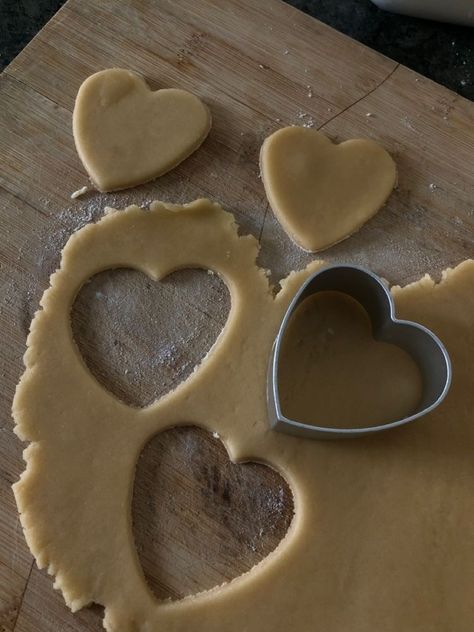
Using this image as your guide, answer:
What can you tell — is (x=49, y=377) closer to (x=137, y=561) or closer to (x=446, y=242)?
(x=137, y=561)

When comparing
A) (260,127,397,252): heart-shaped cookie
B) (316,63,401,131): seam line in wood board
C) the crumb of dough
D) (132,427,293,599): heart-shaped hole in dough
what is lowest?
(132,427,293,599): heart-shaped hole in dough

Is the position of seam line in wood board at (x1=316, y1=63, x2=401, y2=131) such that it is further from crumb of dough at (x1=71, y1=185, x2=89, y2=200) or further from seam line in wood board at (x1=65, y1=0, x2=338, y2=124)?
crumb of dough at (x1=71, y1=185, x2=89, y2=200)

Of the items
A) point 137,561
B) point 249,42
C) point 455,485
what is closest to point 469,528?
point 455,485

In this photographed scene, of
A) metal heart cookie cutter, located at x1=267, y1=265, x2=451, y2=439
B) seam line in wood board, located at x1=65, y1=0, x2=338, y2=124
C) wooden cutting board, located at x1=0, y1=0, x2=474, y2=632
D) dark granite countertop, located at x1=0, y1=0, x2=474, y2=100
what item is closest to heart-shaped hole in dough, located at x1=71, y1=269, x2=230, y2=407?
wooden cutting board, located at x1=0, y1=0, x2=474, y2=632

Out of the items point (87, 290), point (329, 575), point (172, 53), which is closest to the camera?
point (329, 575)

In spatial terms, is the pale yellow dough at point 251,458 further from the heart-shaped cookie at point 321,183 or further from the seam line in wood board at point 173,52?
the seam line in wood board at point 173,52

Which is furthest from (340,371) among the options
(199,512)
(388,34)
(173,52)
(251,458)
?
(388,34)
